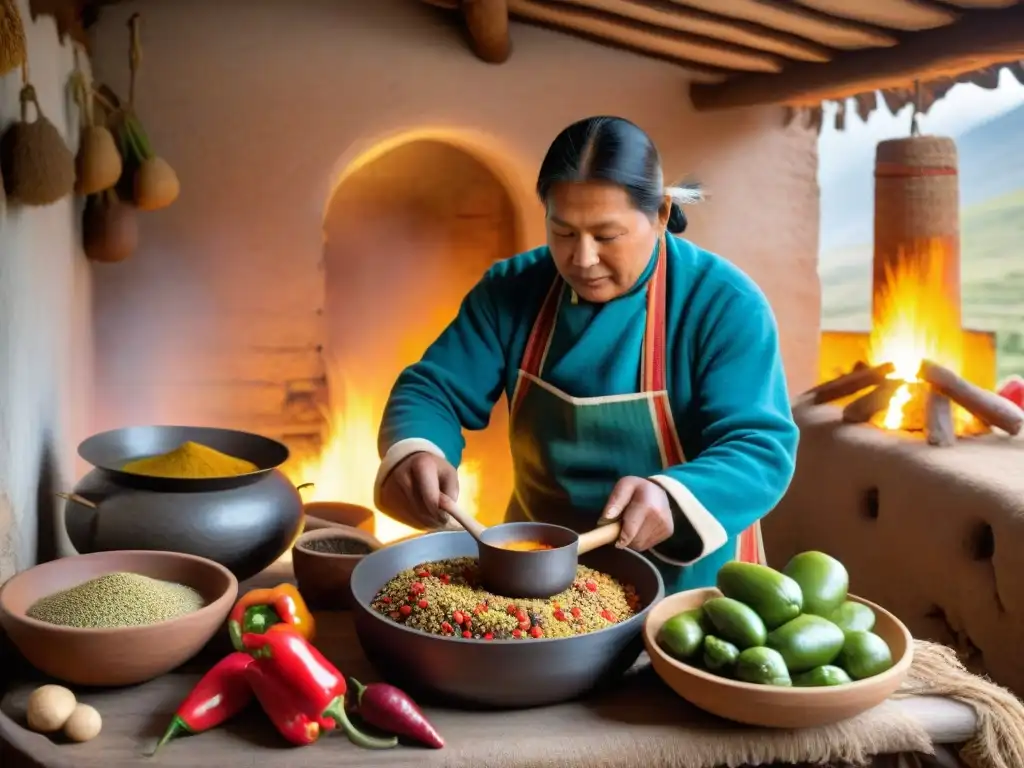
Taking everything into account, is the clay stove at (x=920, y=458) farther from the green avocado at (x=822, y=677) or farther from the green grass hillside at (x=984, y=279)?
the green avocado at (x=822, y=677)

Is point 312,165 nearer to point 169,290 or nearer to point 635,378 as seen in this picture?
point 169,290

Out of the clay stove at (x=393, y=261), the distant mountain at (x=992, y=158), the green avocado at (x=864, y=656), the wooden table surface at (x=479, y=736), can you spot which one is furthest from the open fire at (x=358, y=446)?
the green avocado at (x=864, y=656)

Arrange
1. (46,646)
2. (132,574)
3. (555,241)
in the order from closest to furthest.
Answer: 1. (46,646)
2. (132,574)
3. (555,241)

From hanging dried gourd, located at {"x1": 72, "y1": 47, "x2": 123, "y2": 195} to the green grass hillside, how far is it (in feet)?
12.1

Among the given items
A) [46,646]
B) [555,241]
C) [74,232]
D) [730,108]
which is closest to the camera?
[46,646]

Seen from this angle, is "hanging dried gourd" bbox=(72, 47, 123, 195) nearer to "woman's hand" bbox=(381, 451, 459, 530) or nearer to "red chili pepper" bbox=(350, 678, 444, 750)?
"woman's hand" bbox=(381, 451, 459, 530)

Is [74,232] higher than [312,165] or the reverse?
the reverse

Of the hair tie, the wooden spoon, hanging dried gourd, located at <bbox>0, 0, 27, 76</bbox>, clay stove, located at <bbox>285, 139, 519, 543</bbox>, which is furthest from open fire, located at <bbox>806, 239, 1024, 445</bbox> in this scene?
hanging dried gourd, located at <bbox>0, 0, 27, 76</bbox>

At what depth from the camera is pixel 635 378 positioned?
1747mm

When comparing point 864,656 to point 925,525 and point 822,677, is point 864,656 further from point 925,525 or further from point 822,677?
point 925,525

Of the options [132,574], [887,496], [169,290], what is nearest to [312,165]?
[169,290]

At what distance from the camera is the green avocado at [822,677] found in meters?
1.18

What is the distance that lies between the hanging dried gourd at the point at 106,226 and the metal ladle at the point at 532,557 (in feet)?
7.05

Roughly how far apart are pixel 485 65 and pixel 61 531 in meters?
2.37
